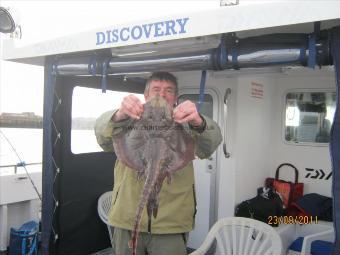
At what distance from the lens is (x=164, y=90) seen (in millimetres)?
1610

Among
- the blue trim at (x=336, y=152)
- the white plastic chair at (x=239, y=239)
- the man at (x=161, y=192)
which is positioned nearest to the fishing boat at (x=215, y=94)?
the blue trim at (x=336, y=152)

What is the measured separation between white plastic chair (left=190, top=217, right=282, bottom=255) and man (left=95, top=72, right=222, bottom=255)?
0.63 m

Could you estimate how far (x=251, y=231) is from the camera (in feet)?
8.50

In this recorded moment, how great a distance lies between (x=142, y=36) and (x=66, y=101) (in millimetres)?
1414

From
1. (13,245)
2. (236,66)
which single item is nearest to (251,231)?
(236,66)

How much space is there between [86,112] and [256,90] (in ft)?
7.16

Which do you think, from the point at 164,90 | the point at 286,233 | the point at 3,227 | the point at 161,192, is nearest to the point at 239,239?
the point at 161,192

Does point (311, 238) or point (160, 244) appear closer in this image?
point (160, 244)

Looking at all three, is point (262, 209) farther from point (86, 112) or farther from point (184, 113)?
point (184, 113)

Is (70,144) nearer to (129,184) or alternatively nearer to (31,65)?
(31,65)

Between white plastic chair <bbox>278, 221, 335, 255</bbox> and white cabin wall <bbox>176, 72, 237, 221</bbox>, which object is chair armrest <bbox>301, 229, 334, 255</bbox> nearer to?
white plastic chair <bbox>278, 221, 335, 255</bbox>

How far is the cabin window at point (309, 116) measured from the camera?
4.09m

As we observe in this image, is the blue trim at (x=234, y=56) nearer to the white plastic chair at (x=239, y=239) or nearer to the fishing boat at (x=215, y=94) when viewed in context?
the fishing boat at (x=215, y=94)
